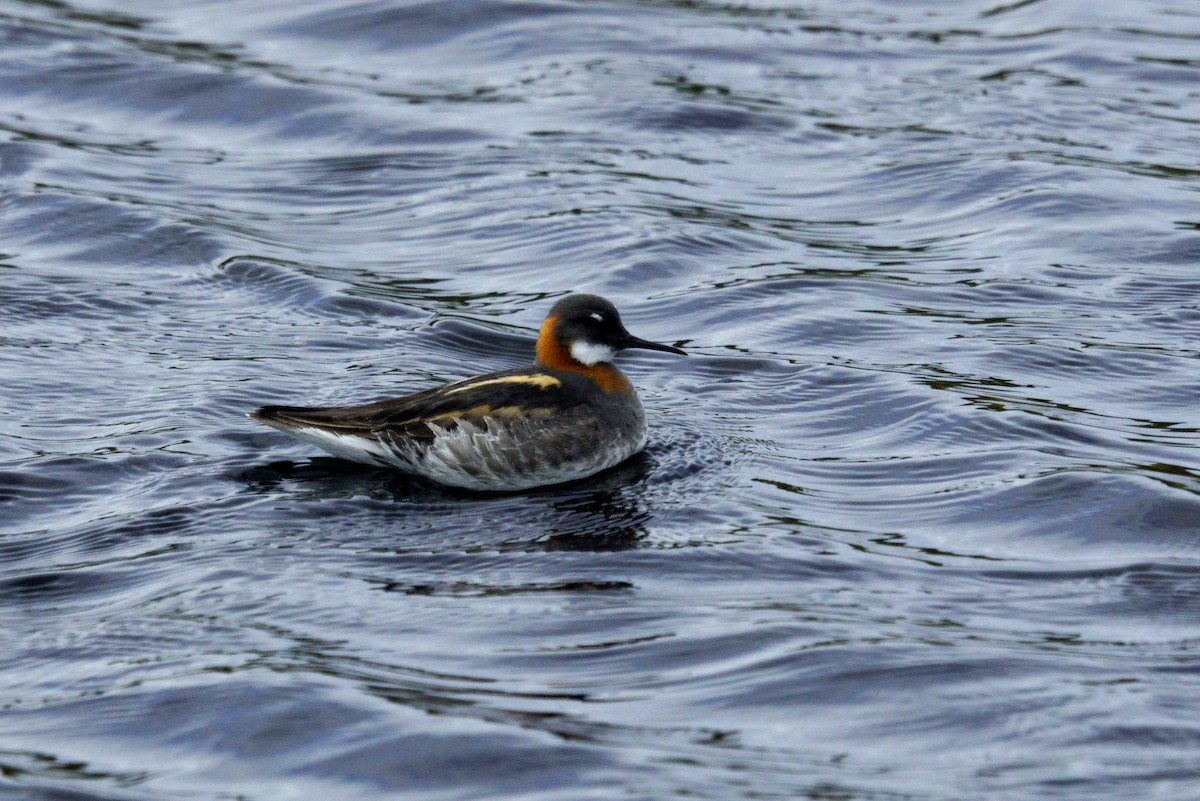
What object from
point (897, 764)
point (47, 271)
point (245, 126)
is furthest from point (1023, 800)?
point (245, 126)

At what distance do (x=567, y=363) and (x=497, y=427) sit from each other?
0.82 meters

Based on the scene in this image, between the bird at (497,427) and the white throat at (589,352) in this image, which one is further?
the white throat at (589,352)

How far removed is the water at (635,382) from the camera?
22.7ft

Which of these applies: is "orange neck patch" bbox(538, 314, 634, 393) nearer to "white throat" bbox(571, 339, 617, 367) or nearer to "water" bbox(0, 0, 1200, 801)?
"white throat" bbox(571, 339, 617, 367)

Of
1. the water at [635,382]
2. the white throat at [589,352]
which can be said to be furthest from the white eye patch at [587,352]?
the water at [635,382]

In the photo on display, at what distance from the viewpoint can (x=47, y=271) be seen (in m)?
13.4

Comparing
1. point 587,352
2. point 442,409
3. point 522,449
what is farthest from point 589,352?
point 442,409

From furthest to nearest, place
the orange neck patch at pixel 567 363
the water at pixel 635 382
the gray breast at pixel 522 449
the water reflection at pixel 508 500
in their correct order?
1. the orange neck patch at pixel 567 363
2. the gray breast at pixel 522 449
3. the water reflection at pixel 508 500
4. the water at pixel 635 382

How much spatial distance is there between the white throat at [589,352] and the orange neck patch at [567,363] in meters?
0.02

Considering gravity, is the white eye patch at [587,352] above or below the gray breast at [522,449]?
above

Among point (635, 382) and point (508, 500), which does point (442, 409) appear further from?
point (635, 382)

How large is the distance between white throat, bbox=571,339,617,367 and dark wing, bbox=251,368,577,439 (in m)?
0.24

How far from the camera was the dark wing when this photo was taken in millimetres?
9828

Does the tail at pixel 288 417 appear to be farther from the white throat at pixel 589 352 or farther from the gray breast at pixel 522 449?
the white throat at pixel 589 352
